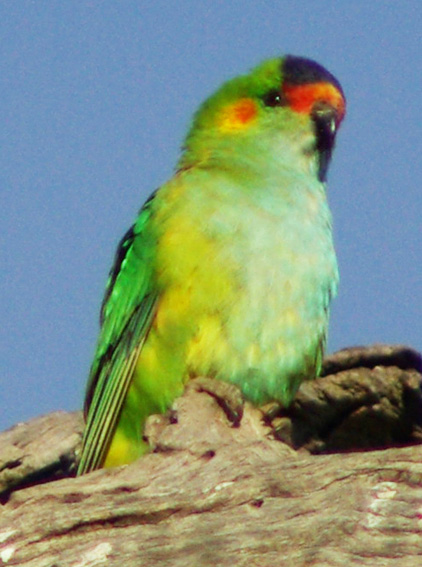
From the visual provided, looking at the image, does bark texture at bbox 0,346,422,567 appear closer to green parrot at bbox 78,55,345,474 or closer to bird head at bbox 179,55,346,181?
green parrot at bbox 78,55,345,474

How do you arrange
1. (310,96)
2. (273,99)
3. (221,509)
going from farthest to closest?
1. (273,99)
2. (310,96)
3. (221,509)

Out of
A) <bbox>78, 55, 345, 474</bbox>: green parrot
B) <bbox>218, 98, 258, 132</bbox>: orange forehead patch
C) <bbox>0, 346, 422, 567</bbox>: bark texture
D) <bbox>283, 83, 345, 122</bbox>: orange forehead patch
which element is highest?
<bbox>218, 98, 258, 132</bbox>: orange forehead patch

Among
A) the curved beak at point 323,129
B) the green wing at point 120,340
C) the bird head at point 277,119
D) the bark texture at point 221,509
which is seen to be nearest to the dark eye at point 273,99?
the bird head at point 277,119

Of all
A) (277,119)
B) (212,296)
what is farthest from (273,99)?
(212,296)

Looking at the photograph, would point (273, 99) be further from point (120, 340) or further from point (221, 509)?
point (221, 509)

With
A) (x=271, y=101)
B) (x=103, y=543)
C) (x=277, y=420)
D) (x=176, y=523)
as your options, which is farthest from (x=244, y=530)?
(x=271, y=101)

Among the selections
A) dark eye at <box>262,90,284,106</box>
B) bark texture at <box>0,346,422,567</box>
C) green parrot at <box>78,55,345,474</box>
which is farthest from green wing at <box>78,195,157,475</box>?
dark eye at <box>262,90,284,106</box>

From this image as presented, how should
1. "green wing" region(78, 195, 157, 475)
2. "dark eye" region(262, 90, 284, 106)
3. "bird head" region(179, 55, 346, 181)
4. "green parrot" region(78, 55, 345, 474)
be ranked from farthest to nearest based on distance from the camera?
"dark eye" region(262, 90, 284, 106), "bird head" region(179, 55, 346, 181), "green wing" region(78, 195, 157, 475), "green parrot" region(78, 55, 345, 474)
